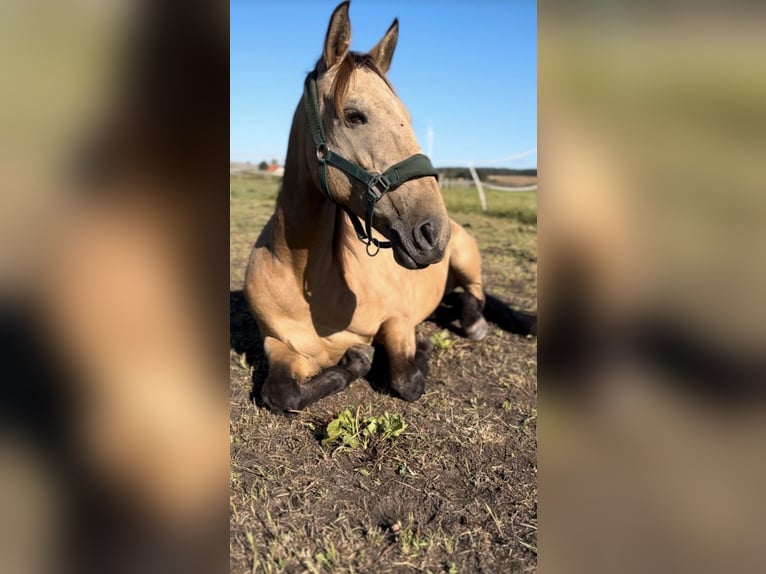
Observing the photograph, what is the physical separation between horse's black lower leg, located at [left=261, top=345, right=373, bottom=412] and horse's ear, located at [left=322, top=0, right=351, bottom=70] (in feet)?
6.00

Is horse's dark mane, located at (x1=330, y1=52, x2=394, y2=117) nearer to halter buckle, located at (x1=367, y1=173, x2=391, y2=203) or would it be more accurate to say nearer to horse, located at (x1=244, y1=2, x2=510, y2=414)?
horse, located at (x1=244, y1=2, x2=510, y2=414)

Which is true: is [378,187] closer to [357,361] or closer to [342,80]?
[342,80]

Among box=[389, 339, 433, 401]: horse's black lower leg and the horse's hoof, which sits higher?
the horse's hoof

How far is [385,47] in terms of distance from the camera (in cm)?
287

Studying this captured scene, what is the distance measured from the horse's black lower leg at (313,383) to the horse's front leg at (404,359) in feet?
0.59

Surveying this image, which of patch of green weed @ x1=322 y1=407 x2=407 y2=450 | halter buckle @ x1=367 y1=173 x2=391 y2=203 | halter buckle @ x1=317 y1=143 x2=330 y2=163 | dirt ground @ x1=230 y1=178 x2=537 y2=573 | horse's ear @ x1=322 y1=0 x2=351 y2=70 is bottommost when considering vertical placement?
dirt ground @ x1=230 y1=178 x2=537 y2=573

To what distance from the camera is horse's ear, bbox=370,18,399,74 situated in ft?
9.31
